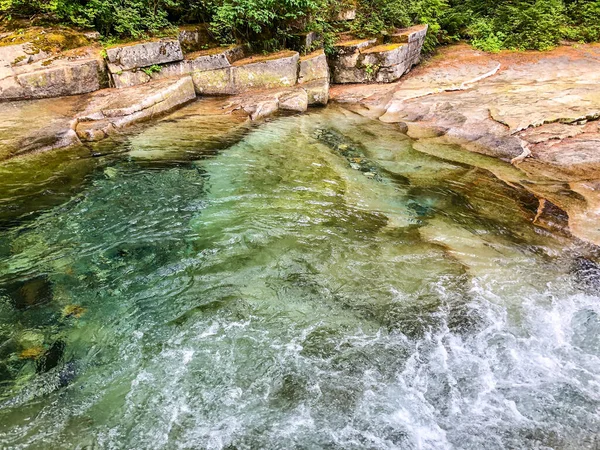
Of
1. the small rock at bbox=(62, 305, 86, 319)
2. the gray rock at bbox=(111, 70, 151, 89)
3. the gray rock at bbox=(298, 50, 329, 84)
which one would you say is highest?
the gray rock at bbox=(111, 70, 151, 89)

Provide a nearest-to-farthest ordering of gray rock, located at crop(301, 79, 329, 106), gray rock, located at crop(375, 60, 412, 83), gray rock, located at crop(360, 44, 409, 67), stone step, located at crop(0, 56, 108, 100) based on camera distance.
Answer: stone step, located at crop(0, 56, 108, 100), gray rock, located at crop(301, 79, 329, 106), gray rock, located at crop(360, 44, 409, 67), gray rock, located at crop(375, 60, 412, 83)

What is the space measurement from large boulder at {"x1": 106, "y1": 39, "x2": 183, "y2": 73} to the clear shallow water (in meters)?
4.58

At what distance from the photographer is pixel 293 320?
4.07m

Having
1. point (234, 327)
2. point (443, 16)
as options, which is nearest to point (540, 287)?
point (234, 327)

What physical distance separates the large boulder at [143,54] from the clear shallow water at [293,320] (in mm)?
4581

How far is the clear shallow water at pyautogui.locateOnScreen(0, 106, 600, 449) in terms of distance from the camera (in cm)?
309

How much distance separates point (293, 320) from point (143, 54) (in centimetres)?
923

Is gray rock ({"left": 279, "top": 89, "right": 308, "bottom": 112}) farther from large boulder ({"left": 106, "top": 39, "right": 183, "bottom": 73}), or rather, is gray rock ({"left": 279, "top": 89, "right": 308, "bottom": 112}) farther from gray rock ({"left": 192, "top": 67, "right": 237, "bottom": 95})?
large boulder ({"left": 106, "top": 39, "right": 183, "bottom": 73})

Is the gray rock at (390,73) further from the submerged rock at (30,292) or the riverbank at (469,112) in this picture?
the submerged rock at (30,292)

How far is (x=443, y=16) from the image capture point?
1519 centimetres

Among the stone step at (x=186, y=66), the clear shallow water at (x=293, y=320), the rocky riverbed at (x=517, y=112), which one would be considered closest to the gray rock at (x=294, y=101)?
the rocky riverbed at (x=517, y=112)

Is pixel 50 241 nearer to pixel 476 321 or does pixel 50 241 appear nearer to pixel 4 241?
pixel 4 241

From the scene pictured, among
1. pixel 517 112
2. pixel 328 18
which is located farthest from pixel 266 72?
pixel 517 112

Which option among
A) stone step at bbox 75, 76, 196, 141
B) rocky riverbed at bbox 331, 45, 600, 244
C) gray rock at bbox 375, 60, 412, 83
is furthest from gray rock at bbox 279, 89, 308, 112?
gray rock at bbox 375, 60, 412, 83
